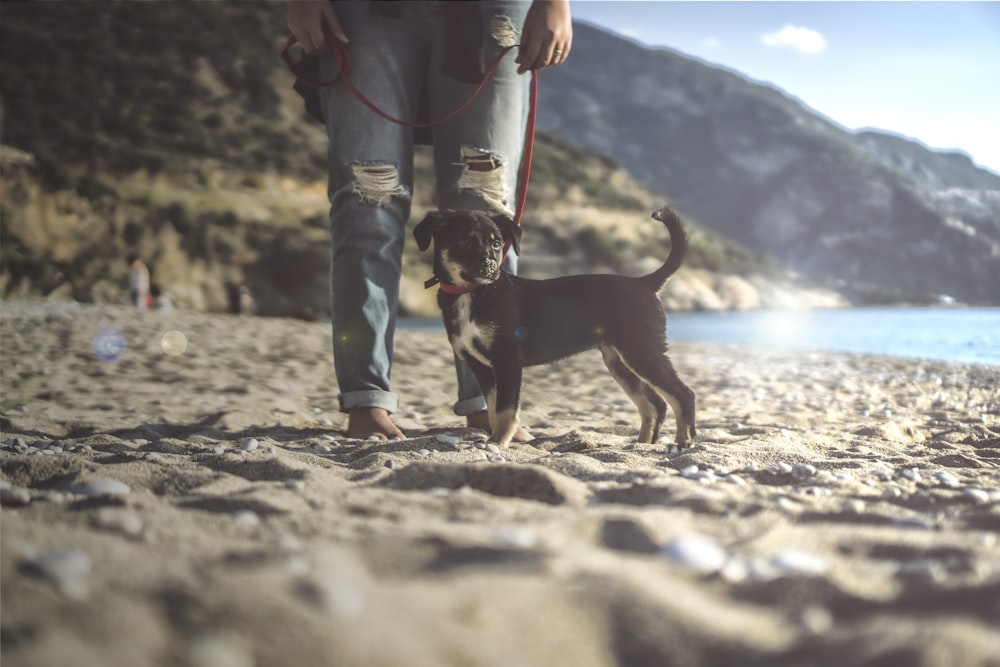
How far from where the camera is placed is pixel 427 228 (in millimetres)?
2814

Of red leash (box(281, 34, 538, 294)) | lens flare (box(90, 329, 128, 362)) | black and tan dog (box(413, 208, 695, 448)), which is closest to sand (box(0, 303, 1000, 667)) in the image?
black and tan dog (box(413, 208, 695, 448))

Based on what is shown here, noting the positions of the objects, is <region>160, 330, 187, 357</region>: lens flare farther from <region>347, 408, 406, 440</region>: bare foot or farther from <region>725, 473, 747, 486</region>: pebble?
<region>725, 473, 747, 486</region>: pebble

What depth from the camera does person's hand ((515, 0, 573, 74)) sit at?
2.72m

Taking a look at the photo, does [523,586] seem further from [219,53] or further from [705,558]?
[219,53]

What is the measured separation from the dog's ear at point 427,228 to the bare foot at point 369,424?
759mm

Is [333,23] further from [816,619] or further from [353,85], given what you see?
[816,619]

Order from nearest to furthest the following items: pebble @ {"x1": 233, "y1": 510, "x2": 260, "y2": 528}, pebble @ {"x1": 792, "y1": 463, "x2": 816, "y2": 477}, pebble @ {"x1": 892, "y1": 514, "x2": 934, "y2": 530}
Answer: pebble @ {"x1": 233, "y1": 510, "x2": 260, "y2": 528} < pebble @ {"x1": 892, "y1": 514, "x2": 934, "y2": 530} < pebble @ {"x1": 792, "y1": 463, "x2": 816, "y2": 477}

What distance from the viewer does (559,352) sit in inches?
112

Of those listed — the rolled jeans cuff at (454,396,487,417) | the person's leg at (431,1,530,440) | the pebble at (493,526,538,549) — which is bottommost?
the rolled jeans cuff at (454,396,487,417)

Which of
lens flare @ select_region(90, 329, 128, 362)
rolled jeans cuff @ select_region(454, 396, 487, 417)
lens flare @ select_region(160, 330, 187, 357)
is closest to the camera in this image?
rolled jeans cuff @ select_region(454, 396, 487, 417)

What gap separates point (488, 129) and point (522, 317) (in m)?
0.87

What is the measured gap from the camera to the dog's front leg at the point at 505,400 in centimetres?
268

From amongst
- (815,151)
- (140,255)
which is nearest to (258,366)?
(140,255)

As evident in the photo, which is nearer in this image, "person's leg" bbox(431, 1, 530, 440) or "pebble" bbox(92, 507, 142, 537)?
"pebble" bbox(92, 507, 142, 537)
